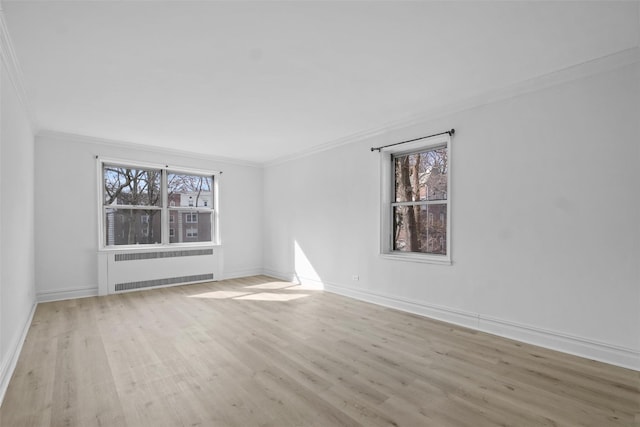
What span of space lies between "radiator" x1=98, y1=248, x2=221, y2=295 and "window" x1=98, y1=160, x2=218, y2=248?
31 cm

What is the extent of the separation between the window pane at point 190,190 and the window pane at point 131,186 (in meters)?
0.26

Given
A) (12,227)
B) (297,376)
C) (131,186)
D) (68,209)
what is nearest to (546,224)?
(297,376)

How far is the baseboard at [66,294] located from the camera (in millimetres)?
4746

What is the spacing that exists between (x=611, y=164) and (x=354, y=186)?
305cm

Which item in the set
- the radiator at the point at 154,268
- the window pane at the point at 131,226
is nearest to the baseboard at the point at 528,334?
the radiator at the point at 154,268

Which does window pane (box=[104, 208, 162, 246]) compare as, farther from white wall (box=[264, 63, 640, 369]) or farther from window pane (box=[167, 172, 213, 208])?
white wall (box=[264, 63, 640, 369])

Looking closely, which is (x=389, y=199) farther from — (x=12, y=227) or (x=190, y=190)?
(x=12, y=227)

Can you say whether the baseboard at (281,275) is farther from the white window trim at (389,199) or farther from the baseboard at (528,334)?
the white window trim at (389,199)

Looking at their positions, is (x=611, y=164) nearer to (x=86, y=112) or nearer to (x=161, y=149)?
(x=86, y=112)

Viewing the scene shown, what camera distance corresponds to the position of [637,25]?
90.0 inches

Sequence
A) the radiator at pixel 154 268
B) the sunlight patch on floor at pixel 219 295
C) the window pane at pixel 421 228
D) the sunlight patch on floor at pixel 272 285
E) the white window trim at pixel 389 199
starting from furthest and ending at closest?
the sunlight patch on floor at pixel 272 285 < the radiator at pixel 154 268 < the sunlight patch on floor at pixel 219 295 < the white window trim at pixel 389 199 < the window pane at pixel 421 228

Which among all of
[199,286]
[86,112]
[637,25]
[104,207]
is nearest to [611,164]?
[637,25]

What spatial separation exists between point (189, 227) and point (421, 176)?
4.58m

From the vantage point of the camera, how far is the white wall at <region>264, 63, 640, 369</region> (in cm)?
268
